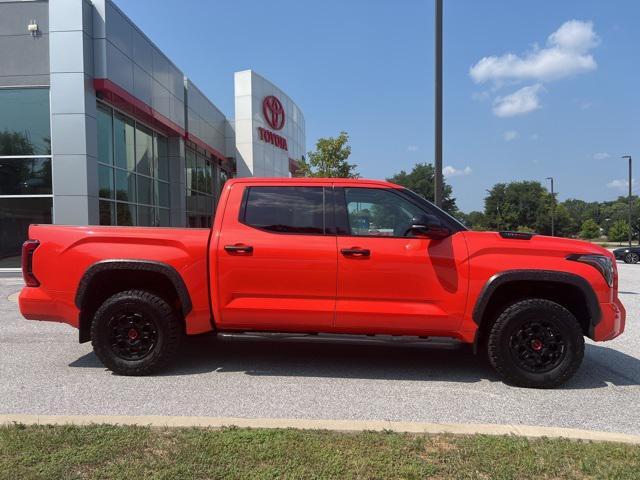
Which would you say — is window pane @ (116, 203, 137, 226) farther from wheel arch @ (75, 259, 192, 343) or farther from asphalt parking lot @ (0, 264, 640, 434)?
wheel arch @ (75, 259, 192, 343)

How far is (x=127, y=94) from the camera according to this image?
1590 centimetres

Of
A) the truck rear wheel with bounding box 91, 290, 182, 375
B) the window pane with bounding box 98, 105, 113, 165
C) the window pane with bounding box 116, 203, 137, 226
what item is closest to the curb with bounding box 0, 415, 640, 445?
the truck rear wheel with bounding box 91, 290, 182, 375

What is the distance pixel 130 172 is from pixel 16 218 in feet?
13.6

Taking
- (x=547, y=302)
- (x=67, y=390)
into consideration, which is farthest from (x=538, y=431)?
(x=67, y=390)

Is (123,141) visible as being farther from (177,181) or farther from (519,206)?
(519,206)

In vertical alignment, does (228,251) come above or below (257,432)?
above

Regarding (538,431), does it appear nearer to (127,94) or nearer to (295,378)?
(295,378)

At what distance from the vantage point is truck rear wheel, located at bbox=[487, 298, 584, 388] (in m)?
4.30

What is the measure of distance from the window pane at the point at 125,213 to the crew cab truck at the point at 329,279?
1277 centimetres

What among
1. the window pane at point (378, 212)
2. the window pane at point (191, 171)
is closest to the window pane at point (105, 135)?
the window pane at point (191, 171)

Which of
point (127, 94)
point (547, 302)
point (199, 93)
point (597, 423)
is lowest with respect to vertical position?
point (597, 423)

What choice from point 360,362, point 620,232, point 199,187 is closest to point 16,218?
point 199,187

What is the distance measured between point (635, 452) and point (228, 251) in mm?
3438

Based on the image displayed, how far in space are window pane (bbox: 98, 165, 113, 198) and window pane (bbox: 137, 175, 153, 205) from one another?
2.58 metres
